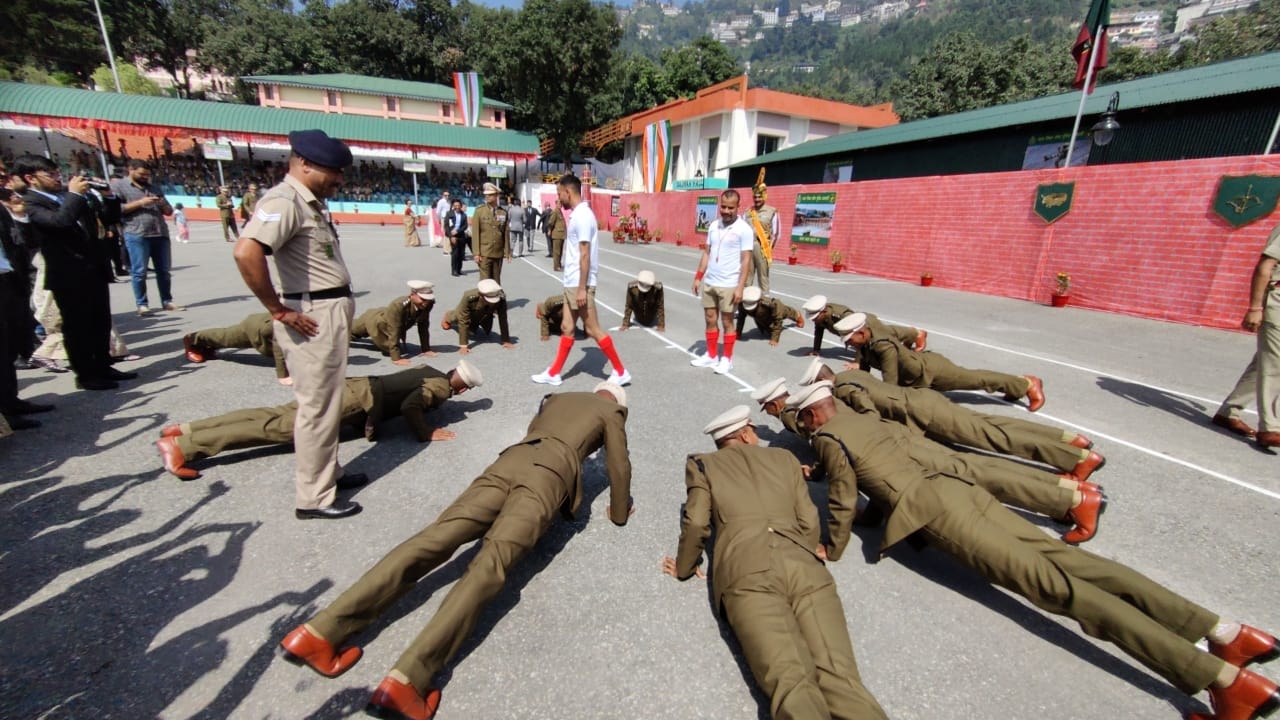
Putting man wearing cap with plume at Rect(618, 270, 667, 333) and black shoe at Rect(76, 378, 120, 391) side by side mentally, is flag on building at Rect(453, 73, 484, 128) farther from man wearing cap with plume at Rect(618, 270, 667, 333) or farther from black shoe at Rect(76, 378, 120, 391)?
black shoe at Rect(76, 378, 120, 391)

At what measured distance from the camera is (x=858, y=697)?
1.93m

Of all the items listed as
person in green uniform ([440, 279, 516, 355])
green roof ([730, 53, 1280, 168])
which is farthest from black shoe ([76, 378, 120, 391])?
green roof ([730, 53, 1280, 168])

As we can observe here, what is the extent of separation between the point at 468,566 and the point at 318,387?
1542mm

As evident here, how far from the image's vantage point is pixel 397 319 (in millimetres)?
6184

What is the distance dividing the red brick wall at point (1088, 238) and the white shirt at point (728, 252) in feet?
30.4

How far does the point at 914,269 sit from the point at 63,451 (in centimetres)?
1715

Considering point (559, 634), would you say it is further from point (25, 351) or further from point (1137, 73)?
point (1137, 73)

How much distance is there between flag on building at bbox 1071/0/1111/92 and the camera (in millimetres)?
11711

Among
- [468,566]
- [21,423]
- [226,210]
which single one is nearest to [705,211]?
[226,210]

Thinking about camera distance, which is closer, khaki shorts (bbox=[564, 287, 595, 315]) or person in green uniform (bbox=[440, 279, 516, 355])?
khaki shorts (bbox=[564, 287, 595, 315])

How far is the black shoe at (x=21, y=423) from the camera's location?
429 cm

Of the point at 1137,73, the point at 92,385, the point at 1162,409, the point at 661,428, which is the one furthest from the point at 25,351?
the point at 1137,73

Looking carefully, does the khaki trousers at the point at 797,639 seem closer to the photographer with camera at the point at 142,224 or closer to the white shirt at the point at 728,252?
the white shirt at the point at 728,252

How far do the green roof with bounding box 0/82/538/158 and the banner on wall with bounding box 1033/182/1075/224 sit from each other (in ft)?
105
